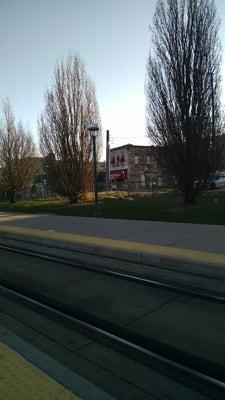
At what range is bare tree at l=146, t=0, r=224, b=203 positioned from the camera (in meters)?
18.7

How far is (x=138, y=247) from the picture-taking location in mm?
10125

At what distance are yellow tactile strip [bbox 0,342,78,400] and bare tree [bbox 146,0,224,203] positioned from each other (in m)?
15.2

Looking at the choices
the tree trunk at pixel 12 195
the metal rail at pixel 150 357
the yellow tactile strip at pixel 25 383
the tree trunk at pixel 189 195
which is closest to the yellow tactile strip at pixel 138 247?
the metal rail at pixel 150 357

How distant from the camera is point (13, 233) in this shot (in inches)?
567

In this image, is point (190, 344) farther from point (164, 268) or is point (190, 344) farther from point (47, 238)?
point (47, 238)

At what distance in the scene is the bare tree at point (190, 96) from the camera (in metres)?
18.7

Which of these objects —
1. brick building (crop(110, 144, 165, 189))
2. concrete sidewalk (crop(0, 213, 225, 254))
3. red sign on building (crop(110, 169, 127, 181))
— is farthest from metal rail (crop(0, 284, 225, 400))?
brick building (crop(110, 144, 165, 189))

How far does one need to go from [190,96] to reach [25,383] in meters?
16.4

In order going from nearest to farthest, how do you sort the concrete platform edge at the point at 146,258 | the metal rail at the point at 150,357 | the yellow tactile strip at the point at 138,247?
the metal rail at the point at 150,357, the concrete platform edge at the point at 146,258, the yellow tactile strip at the point at 138,247

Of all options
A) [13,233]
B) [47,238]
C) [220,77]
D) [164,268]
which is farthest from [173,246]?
[220,77]

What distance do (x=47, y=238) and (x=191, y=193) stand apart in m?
8.60

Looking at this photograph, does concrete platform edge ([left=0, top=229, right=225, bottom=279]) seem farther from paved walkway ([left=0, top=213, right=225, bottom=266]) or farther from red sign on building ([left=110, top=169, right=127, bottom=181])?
red sign on building ([left=110, top=169, right=127, bottom=181])

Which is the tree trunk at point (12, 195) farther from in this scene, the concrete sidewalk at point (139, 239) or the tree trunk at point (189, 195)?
the concrete sidewalk at point (139, 239)

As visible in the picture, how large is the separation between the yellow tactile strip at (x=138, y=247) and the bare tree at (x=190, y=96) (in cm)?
749
